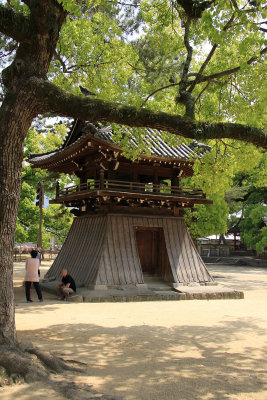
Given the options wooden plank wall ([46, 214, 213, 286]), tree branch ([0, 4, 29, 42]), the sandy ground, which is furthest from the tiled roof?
tree branch ([0, 4, 29, 42])

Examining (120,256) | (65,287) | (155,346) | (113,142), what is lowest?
(155,346)

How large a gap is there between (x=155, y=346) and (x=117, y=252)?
27.3 ft

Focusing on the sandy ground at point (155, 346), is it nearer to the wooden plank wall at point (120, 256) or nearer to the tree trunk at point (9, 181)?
the tree trunk at point (9, 181)

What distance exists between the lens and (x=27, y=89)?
6.23m

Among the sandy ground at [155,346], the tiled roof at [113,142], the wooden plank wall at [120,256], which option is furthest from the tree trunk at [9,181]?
the wooden plank wall at [120,256]

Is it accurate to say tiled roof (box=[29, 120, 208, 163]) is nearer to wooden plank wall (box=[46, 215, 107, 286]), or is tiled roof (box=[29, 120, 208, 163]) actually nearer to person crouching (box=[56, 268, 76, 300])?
wooden plank wall (box=[46, 215, 107, 286])

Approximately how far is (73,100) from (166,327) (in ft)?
19.2

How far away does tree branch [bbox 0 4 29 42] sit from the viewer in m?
6.36

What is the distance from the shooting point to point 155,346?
23.5 ft

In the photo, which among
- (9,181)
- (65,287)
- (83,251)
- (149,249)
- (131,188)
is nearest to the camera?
(9,181)

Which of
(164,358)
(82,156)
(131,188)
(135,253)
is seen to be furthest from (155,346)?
(82,156)

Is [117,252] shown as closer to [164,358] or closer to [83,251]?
[83,251]

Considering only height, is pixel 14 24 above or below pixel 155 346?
above

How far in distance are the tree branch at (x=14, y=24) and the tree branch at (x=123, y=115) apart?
95 cm
